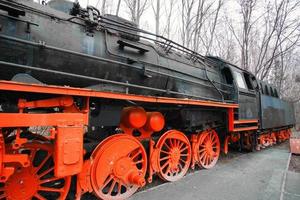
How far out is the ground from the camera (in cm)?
454

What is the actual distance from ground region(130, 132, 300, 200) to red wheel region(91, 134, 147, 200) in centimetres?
32

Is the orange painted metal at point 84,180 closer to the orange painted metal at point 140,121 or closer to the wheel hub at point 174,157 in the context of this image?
the orange painted metal at point 140,121

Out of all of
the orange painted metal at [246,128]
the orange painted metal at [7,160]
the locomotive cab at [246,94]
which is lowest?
the orange painted metal at [7,160]

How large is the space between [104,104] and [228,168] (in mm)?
3965

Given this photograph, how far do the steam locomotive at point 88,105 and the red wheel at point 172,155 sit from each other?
0.02 m

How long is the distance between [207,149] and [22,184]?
4.39 metres

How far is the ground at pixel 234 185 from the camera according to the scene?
4543 mm

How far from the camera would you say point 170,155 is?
542cm

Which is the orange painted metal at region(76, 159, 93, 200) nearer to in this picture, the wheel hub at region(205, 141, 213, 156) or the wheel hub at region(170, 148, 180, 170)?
the wheel hub at region(170, 148, 180, 170)

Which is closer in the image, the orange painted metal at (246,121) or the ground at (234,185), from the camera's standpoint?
the ground at (234,185)

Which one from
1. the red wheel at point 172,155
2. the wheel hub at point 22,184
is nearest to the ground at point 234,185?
the red wheel at point 172,155

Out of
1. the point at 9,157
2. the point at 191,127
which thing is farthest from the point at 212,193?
the point at 9,157

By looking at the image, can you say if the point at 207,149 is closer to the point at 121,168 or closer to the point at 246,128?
the point at 246,128

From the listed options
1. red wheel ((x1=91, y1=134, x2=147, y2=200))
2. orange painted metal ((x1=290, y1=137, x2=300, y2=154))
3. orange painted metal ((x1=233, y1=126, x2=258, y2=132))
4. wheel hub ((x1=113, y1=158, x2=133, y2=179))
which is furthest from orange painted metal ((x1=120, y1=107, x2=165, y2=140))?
orange painted metal ((x1=290, y1=137, x2=300, y2=154))
